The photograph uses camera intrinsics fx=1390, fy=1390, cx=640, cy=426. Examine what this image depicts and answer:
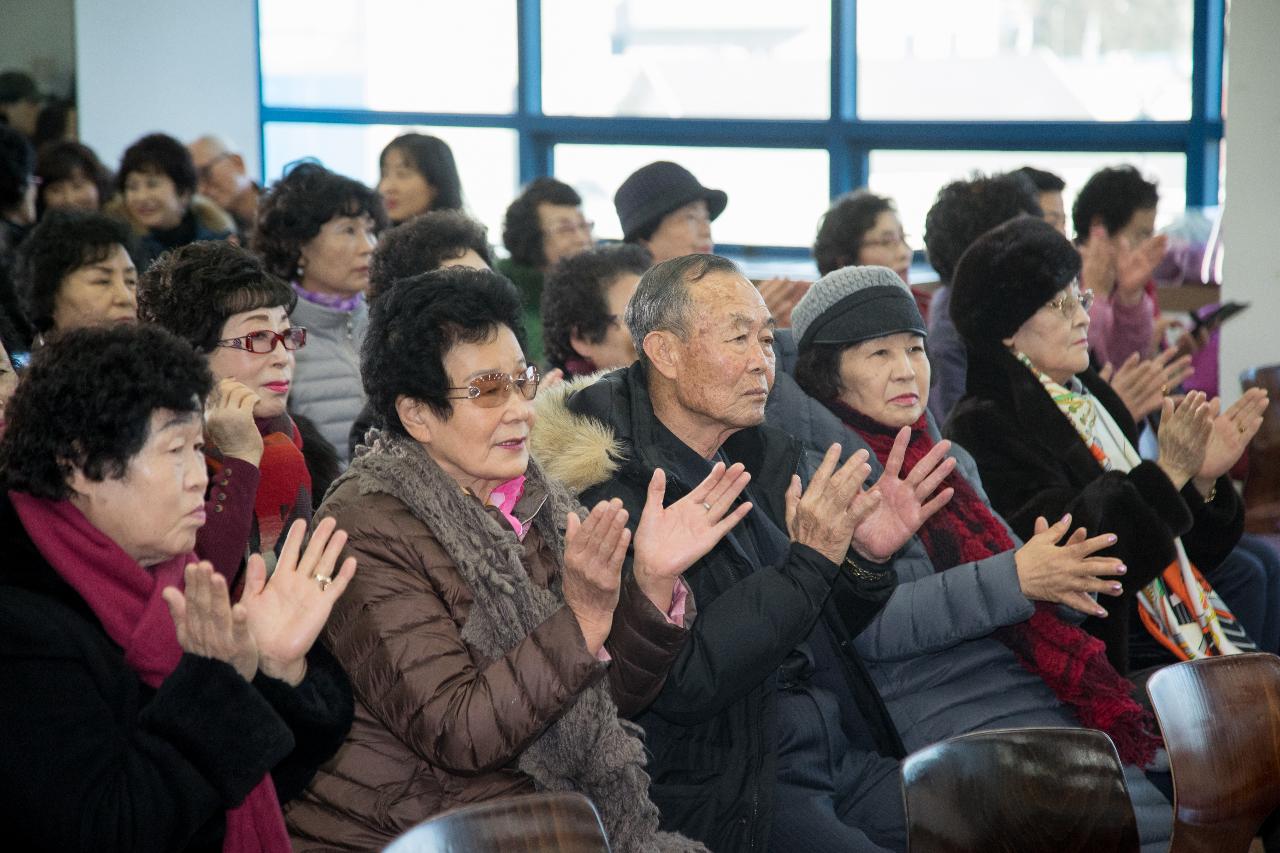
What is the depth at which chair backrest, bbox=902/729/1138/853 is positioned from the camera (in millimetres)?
1859

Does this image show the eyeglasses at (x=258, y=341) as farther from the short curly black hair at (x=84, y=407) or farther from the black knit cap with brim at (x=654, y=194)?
the black knit cap with brim at (x=654, y=194)

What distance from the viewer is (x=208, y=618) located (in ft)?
5.52

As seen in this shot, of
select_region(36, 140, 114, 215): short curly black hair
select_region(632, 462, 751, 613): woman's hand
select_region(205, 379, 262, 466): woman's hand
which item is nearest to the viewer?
select_region(632, 462, 751, 613): woman's hand

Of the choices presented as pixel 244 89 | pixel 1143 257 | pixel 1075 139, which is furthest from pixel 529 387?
pixel 244 89

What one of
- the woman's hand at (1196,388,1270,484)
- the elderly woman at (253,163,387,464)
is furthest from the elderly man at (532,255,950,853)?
the elderly woman at (253,163,387,464)

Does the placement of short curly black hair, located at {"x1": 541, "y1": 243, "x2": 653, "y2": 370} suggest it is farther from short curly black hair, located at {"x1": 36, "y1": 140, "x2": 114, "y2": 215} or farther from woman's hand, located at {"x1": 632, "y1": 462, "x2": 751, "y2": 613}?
short curly black hair, located at {"x1": 36, "y1": 140, "x2": 114, "y2": 215}

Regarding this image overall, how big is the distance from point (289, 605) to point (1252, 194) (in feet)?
13.7

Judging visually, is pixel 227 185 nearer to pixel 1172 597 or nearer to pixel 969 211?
pixel 969 211

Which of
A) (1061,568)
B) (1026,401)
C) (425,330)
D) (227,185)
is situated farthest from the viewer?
(227,185)

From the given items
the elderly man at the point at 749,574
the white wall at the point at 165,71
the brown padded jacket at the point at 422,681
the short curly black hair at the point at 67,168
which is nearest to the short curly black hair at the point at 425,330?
the brown padded jacket at the point at 422,681

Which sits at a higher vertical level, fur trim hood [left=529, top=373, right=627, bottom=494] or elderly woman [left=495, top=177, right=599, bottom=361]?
elderly woman [left=495, top=177, right=599, bottom=361]

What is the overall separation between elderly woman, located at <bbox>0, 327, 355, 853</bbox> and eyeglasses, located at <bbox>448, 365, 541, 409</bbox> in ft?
1.27

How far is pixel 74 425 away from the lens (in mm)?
1740

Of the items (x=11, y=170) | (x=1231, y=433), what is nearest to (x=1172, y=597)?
(x=1231, y=433)
